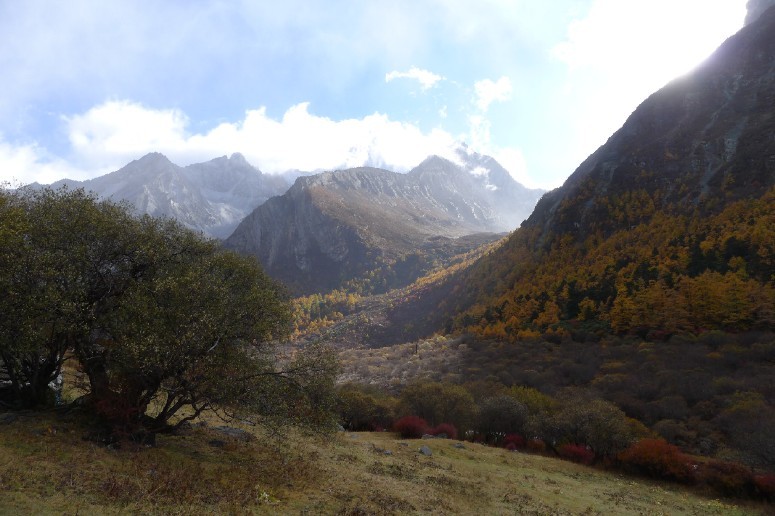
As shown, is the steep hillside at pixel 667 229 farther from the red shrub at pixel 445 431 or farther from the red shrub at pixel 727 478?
the red shrub at pixel 445 431

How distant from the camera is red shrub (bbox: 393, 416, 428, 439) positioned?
2014 inches

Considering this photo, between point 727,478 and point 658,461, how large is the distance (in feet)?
16.8

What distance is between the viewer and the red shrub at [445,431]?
173ft

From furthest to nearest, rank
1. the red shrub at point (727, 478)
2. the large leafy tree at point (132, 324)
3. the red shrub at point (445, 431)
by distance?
the red shrub at point (445, 431)
the red shrub at point (727, 478)
the large leafy tree at point (132, 324)

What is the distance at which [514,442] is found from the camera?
51094mm

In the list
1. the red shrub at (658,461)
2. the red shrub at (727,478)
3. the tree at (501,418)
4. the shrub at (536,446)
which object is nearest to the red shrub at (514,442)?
the shrub at (536,446)

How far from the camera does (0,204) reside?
2562 cm

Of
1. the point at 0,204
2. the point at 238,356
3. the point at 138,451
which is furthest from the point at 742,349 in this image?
the point at 0,204

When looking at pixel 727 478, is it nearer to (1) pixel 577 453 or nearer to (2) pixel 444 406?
(1) pixel 577 453

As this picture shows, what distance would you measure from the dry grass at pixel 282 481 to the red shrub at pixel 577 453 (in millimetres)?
4916

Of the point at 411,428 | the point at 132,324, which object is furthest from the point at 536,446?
the point at 132,324

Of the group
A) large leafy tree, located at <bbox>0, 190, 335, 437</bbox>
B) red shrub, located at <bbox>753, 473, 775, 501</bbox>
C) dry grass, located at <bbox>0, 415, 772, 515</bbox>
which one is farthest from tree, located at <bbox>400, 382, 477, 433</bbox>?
large leafy tree, located at <bbox>0, 190, 335, 437</bbox>

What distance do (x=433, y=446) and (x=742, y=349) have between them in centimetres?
5889

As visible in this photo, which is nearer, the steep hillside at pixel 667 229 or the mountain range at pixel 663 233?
the steep hillside at pixel 667 229
